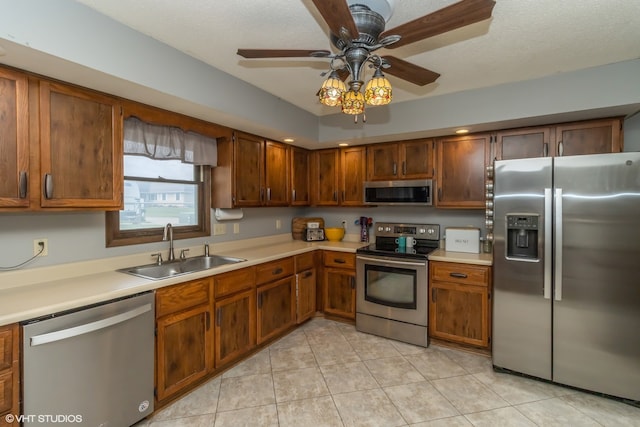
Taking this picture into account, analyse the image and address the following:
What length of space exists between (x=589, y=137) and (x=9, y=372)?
4.16m

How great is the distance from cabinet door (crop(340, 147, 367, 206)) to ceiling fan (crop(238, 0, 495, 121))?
1.95m

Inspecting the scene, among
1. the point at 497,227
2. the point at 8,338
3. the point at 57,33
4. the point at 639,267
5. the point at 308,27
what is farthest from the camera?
the point at 497,227

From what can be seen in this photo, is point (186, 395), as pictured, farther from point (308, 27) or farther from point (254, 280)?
point (308, 27)

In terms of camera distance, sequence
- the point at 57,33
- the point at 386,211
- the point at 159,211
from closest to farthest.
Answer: the point at 57,33, the point at 159,211, the point at 386,211

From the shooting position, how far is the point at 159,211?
2727 mm

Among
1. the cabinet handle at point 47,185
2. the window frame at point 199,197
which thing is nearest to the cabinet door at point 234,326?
the window frame at point 199,197

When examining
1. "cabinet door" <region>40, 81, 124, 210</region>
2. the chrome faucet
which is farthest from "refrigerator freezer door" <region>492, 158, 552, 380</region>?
"cabinet door" <region>40, 81, 124, 210</region>

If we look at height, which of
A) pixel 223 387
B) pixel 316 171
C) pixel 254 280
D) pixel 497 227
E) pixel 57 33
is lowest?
pixel 223 387

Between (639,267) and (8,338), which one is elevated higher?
(639,267)

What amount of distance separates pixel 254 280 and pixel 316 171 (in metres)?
1.79

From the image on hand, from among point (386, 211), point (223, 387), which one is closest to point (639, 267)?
point (386, 211)

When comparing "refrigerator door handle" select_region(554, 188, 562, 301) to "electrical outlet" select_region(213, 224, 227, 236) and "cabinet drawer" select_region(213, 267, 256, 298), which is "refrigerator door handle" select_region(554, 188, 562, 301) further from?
"electrical outlet" select_region(213, 224, 227, 236)

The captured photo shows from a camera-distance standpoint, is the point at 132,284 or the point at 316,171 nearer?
the point at 132,284

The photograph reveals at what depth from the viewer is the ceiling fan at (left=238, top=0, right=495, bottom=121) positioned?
1182 millimetres
